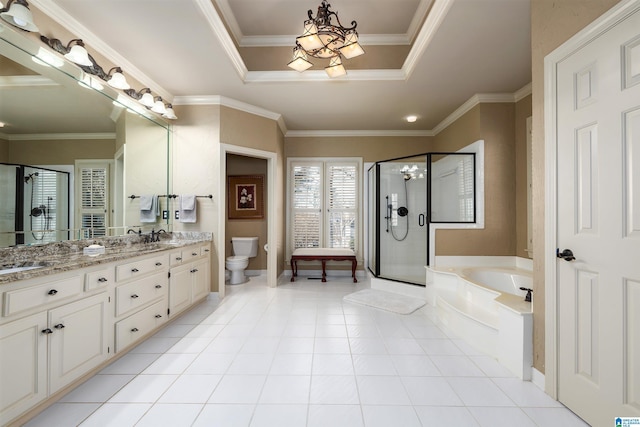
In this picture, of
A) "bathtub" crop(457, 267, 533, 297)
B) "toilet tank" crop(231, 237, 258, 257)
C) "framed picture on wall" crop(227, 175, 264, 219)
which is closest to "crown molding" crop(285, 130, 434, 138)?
"framed picture on wall" crop(227, 175, 264, 219)

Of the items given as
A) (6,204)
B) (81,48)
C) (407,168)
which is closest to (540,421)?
A: (407,168)

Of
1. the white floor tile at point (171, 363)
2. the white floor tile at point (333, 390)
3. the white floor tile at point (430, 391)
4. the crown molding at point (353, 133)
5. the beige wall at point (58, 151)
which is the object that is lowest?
the white floor tile at point (171, 363)

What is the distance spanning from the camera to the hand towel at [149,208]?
3.10 m

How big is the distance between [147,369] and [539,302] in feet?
9.24

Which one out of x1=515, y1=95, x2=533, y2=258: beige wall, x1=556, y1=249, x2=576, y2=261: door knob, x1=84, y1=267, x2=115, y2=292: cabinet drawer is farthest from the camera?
x1=515, y1=95, x2=533, y2=258: beige wall

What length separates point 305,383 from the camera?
1.82 m

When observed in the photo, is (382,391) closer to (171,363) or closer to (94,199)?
(171,363)

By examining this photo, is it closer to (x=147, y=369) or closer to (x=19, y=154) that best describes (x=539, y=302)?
(x=147, y=369)

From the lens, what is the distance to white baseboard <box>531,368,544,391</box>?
69.3 inches

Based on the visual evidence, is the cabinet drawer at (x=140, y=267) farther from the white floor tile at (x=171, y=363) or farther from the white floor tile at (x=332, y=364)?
the white floor tile at (x=332, y=364)

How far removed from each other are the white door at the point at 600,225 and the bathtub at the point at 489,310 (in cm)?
26

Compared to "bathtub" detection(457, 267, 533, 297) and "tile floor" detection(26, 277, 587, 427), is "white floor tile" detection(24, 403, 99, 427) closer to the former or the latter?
"tile floor" detection(26, 277, 587, 427)

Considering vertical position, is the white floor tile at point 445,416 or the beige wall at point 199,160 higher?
the beige wall at point 199,160

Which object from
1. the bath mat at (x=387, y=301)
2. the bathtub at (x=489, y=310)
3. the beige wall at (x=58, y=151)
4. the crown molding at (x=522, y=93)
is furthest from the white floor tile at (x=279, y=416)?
the crown molding at (x=522, y=93)
